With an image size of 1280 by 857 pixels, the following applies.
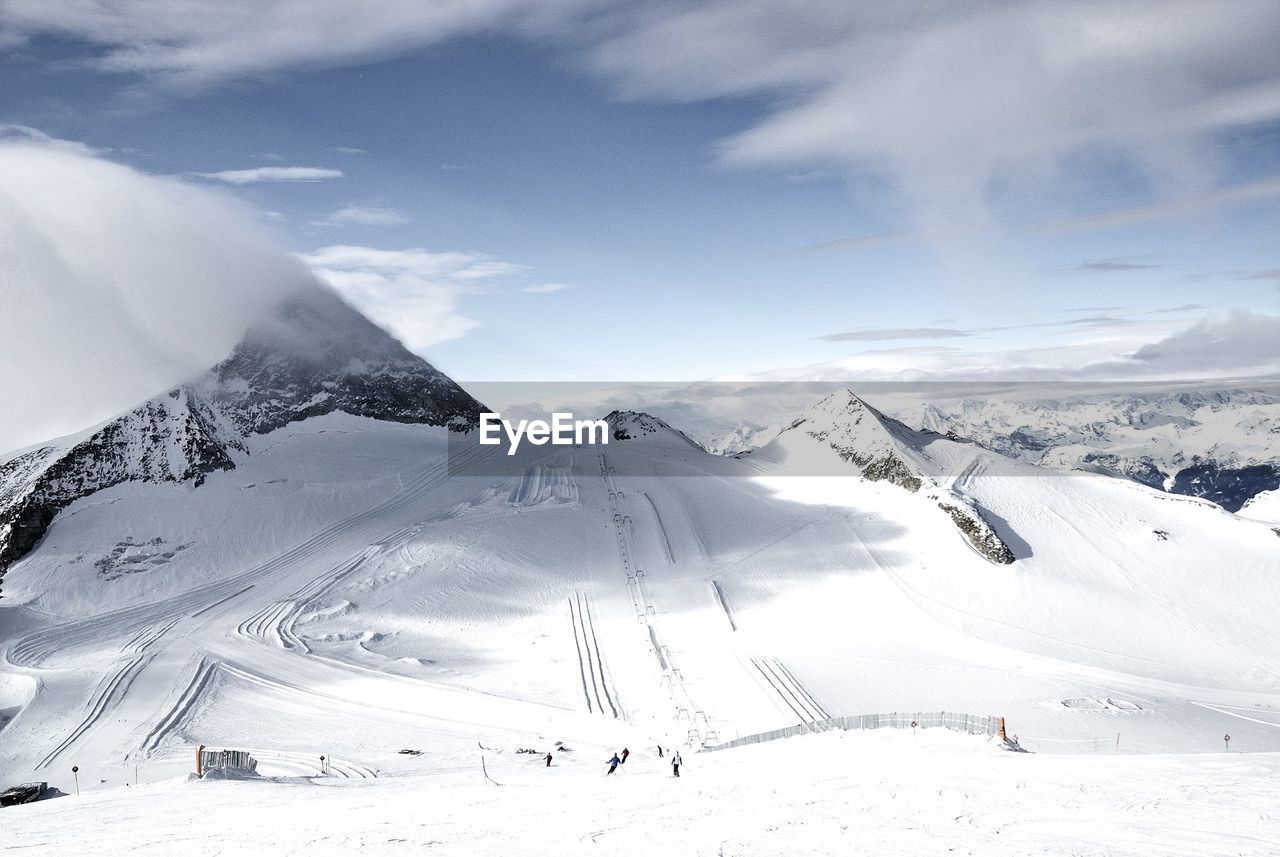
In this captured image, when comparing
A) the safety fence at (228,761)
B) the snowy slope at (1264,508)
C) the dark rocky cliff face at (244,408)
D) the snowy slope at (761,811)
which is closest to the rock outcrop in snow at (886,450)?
the snowy slope at (1264,508)

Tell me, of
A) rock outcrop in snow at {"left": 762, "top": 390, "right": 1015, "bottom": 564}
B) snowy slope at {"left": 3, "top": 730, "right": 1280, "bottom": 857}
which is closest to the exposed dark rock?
rock outcrop in snow at {"left": 762, "top": 390, "right": 1015, "bottom": 564}

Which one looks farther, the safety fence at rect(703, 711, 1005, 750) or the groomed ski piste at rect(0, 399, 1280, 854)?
the safety fence at rect(703, 711, 1005, 750)

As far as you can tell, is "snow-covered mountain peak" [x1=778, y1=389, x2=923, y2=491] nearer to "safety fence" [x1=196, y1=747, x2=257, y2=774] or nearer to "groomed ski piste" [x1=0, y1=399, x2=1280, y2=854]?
"groomed ski piste" [x1=0, y1=399, x2=1280, y2=854]

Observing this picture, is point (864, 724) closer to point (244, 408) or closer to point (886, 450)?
point (886, 450)

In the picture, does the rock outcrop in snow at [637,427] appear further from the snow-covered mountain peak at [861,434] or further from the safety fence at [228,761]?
the safety fence at [228,761]

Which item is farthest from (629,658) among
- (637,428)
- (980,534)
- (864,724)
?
A: (637,428)

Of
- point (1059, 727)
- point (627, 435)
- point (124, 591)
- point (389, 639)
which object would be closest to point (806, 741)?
point (1059, 727)

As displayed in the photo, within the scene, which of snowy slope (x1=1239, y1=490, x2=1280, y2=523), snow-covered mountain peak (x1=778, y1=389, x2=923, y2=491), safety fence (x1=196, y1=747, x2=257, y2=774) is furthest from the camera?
snowy slope (x1=1239, y1=490, x2=1280, y2=523)

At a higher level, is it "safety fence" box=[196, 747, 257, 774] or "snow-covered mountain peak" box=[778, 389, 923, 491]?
"snow-covered mountain peak" box=[778, 389, 923, 491]

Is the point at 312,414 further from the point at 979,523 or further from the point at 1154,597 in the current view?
the point at 1154,597
